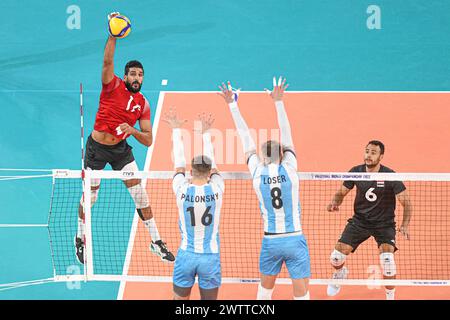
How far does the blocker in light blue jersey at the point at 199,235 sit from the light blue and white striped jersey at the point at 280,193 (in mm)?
682

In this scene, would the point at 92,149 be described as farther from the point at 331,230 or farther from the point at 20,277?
the point at 331,230

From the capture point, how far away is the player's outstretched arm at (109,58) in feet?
38.5

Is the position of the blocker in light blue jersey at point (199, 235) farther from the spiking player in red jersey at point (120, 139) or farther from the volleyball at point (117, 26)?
the volleyball at point (117, 26)

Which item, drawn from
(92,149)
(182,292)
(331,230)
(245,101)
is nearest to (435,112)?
(245,101)

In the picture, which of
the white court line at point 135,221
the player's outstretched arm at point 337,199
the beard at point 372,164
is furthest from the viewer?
the white court line at point 135,221

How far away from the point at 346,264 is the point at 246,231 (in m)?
2.00

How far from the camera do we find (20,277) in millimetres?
13102

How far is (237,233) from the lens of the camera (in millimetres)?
14219

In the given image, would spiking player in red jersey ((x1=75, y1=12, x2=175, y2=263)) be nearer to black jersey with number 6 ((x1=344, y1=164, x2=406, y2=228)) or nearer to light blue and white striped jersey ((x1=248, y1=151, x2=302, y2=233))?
light blue and white striped jersey ((x1=248, y1=151, x2=302, y2=233))

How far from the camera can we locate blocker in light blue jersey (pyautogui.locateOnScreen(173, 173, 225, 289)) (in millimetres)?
9906

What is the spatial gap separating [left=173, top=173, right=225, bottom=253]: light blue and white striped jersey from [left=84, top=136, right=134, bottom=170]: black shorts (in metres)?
3.10

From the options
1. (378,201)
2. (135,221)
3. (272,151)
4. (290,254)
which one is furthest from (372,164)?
(135,221)

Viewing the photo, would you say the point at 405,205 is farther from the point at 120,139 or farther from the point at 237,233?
the point at 120,139

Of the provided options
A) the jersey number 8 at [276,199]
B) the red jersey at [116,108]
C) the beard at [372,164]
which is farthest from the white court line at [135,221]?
the beard at [372,164]
